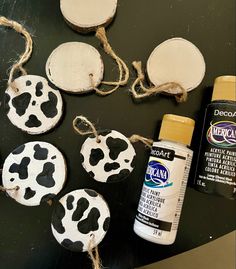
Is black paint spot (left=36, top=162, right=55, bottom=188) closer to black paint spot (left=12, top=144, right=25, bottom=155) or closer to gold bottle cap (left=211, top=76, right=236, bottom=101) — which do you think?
black paint spot (left=12, top=144, right=25, bottom=155)

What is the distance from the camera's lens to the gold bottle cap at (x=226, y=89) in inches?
23.4

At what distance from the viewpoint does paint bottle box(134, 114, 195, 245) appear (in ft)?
1.90

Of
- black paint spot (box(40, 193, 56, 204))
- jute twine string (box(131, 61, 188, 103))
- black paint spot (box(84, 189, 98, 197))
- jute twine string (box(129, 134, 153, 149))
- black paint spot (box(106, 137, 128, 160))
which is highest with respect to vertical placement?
jute twine string (box(131, 61, 188, 103))

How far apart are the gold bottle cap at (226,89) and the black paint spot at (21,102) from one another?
0.35 metres

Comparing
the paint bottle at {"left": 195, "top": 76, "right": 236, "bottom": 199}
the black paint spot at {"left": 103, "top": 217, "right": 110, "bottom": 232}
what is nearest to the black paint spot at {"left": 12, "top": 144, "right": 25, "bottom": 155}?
the black paint spot at {"left": 103, "top": 217, "right": 110, "bottom": 232}

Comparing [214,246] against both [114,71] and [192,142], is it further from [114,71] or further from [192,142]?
[114,71]

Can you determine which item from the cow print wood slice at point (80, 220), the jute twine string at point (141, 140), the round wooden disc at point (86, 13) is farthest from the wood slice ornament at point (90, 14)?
the cow print wood slice at point (80, 220)

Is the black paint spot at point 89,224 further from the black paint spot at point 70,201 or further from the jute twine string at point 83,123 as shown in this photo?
the jute twine string at point 83,123

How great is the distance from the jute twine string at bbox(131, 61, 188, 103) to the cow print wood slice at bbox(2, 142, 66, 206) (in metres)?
0.19

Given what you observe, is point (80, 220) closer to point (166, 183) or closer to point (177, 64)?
point (166, 183)

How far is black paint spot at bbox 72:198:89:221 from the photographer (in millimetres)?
604

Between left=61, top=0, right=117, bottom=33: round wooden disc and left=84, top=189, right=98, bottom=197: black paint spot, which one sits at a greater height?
left=61, top=0, right=117, bottom=33: round wooden disc

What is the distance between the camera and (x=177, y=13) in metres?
0.69

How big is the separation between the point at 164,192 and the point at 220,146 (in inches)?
5.1
